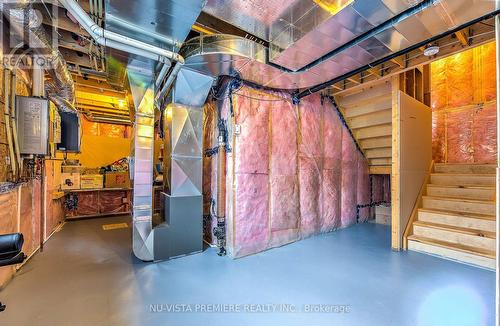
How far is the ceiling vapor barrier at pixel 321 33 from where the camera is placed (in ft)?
5.91

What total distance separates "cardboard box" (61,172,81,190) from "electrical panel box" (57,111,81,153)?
1.46m

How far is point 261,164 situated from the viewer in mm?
3479

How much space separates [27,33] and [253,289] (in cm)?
346

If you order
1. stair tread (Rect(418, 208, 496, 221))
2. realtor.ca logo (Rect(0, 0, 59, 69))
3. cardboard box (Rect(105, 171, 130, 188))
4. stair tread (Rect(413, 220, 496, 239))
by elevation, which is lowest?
stair tread (Rect(413, 220, 496, 239))

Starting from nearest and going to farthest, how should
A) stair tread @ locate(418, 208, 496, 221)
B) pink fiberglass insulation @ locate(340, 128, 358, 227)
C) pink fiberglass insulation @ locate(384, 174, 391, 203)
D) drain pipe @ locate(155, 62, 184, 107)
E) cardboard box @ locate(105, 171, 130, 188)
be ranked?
drain pipe @ locate(155, 62, 184, 107), stair tread @ locate(418, 208, 496, 221), pink fiberglass insulation @ locate(340, 128, 358, 227), pink fiberglass insulation @ locate(384, 174, 391, 203), cardboard box @ locate(105, 171, 130, 188)

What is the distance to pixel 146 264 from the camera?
114 inches

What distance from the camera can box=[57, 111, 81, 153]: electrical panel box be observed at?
400 cm

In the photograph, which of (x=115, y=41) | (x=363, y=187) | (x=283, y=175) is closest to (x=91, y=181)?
(x=115, y=41)

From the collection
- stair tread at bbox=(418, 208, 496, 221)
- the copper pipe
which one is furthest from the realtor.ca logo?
stair tread at bbox=(418, 208, 496, 221)

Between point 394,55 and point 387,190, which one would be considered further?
point 387,190

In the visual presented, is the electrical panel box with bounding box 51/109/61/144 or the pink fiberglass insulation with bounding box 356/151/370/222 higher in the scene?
the electrical panel box with bounding box 51/109/61/144

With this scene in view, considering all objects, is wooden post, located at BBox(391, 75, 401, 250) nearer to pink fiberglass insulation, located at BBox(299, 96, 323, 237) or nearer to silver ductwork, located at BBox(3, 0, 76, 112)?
pink fiberglass insulation, located at BBox(299, 96, 323, 237)

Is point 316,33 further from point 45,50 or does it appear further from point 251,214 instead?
point 45,50

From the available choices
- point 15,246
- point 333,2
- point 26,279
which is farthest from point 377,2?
point 26,279
